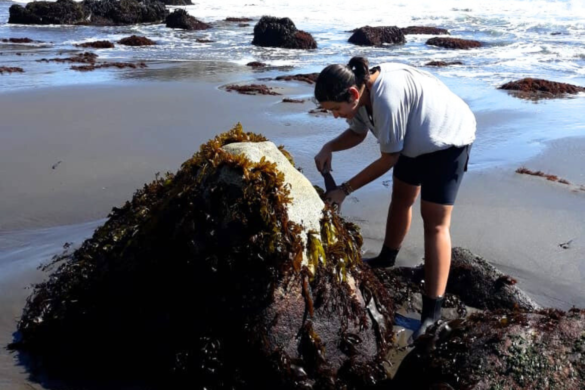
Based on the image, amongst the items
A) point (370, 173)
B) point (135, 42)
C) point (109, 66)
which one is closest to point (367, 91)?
point (370, 173)

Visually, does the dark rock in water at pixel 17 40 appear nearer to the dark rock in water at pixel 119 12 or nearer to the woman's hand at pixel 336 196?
the dark rock in water at pixel 119 12

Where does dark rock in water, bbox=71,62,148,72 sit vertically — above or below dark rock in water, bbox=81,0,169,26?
below

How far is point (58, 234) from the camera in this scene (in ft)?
16.7

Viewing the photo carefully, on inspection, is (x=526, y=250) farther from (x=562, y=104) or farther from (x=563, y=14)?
(x=563, y=14)

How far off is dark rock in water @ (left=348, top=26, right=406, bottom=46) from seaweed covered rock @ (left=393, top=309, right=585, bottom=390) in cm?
1615

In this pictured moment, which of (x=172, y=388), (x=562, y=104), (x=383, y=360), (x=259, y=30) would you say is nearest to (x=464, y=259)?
(x=383, y=360)

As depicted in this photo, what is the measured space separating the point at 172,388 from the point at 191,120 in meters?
5.74

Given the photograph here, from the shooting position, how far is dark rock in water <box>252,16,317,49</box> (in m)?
17.7

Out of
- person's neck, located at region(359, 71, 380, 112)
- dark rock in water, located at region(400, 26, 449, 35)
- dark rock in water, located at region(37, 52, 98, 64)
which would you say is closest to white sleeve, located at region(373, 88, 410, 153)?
person's neck, located at region(359, 71, 380, 112)

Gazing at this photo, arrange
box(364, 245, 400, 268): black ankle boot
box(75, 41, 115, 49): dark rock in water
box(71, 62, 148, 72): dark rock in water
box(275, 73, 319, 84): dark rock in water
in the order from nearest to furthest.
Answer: box(364, 245, 400, 268): black ankle boot, box(275, 73, 319, 84): dark rock in water, box(71, 62, 148, 72): dark rock in water, box(75, 41, 115, 49): dark rock in water

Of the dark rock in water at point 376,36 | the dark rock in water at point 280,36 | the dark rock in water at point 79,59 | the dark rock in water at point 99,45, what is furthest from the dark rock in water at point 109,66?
A: the dark rock in water at point 376,36

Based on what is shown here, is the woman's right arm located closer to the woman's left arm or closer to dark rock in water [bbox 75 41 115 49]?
the woman's left arm

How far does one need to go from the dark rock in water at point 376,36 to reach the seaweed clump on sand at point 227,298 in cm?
1560

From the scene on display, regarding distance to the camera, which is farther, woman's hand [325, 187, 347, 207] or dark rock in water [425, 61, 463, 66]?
dark rock in water [425, 61, 463, 66]
